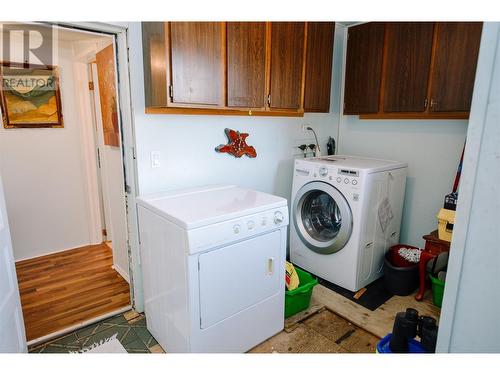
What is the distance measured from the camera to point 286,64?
231cm

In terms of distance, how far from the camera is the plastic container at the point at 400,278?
249 centimetres

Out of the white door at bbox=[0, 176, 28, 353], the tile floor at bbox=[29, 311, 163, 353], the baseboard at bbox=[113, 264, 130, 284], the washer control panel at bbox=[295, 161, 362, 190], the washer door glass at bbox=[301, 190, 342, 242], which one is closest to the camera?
the white door at bbox=[0, 176, 28, 353]

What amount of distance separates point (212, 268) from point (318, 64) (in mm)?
1829

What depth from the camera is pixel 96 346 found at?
Result: 1986 millimetres

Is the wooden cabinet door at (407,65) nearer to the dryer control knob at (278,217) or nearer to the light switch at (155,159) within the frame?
the dryer control knob at (278,217)

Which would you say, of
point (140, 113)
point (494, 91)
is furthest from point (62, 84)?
point (494, 91)

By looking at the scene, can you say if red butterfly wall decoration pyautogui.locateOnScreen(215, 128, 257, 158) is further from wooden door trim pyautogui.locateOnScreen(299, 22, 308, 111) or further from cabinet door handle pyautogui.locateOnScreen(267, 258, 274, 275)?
cabinet door handle pyautogui.locateOnScreen(267, 258, 274, 275)

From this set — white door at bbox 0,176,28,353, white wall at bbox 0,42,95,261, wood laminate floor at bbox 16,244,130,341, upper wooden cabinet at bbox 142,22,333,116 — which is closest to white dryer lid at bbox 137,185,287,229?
upper wooden cabinet at bbox 142,22,333,116

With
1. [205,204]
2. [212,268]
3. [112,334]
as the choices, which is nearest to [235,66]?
[205,204]

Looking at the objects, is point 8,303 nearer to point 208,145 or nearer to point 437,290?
point 208,145

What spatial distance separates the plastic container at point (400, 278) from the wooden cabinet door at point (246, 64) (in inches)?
65.4

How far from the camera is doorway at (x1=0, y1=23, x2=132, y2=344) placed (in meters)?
2.53

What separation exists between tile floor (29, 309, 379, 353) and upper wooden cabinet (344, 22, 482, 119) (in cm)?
172
